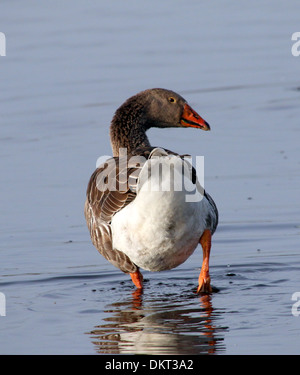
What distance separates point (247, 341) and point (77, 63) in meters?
10.2

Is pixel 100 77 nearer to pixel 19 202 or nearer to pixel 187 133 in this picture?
pixel 187 133

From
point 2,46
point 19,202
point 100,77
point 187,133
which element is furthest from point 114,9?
point 19,202

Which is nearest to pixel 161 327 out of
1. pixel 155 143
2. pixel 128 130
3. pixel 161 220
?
pixel 161 220

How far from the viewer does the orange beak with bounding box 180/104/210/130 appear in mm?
8023

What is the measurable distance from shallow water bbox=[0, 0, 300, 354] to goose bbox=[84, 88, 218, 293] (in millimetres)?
367

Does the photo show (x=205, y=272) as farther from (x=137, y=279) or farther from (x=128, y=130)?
(x=128, y=130)

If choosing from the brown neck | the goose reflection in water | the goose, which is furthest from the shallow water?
the brown neck

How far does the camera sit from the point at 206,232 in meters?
6.93

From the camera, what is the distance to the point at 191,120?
8.06 meters

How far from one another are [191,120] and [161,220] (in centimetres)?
209

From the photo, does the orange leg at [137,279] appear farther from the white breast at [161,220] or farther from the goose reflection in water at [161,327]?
the white breast at [161,220]

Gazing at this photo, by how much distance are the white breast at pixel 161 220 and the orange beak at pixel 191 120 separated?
4.77 ft

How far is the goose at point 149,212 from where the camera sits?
6039 millimetres

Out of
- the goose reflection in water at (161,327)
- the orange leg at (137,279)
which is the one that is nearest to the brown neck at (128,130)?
the orange leg at (137,279)
